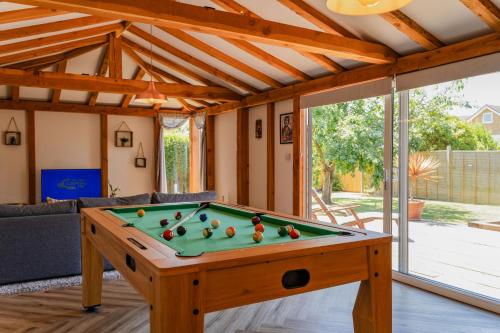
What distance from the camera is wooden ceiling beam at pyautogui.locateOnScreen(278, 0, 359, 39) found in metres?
3.92

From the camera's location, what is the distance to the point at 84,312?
3195 millimetres

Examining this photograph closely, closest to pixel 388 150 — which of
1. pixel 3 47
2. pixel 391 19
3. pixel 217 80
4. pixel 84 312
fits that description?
pixel 391 19

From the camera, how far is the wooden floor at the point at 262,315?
2.91 meters

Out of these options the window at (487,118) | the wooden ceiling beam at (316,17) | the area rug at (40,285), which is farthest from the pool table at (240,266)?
the wooden ceiling beam at (316,17)

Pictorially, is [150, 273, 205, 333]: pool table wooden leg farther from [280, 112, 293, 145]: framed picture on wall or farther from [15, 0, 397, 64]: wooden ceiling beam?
[280, 112, 293, 145]: framed picture on wall

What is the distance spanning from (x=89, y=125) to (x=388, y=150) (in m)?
6.60

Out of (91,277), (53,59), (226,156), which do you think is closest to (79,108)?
(53,59)

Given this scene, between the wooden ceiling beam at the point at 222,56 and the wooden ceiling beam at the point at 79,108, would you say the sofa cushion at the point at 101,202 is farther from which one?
the wooden ceiling beam at the point at 79,108

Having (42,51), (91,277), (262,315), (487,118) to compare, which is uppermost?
(42,51)

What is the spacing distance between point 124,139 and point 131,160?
0.50 metres

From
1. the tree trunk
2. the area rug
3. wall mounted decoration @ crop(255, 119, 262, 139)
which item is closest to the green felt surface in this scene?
the area rug

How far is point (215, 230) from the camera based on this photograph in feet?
8.12

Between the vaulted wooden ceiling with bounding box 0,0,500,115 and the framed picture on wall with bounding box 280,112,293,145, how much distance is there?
0.32 m

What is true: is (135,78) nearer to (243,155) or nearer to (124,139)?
(124,139)
